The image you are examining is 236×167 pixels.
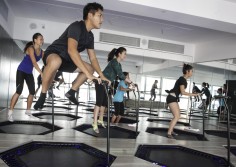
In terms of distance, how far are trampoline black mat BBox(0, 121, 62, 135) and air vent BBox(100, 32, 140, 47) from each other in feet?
11.5

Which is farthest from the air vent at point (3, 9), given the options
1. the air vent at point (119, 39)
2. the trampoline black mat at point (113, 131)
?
the trampoline black mat at point (113, 131)

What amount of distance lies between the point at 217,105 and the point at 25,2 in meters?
5.17

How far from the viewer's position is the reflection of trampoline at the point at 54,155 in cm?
180

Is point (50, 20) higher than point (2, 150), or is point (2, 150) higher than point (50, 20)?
point (50, 20)

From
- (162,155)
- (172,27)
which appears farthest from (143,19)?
(162,155)

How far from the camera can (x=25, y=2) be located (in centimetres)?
482

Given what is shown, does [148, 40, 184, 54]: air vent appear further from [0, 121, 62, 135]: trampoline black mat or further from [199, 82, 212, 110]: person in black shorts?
[0, 121, 62, 135]: trampoline black mat

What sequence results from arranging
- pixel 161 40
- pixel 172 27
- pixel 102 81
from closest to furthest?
1. pixel 102 81
2. pixel 172 27
3. pixel 161 40

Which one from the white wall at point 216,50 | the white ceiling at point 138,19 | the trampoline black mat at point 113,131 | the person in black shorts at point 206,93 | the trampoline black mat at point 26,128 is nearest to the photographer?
the trampoline black mat at point 26,128

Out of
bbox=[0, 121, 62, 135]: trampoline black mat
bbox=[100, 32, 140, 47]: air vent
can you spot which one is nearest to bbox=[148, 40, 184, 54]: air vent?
bbox=[100, 32, 140, 47]: air vent

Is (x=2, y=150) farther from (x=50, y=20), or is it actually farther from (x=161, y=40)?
(x=161, y=40)

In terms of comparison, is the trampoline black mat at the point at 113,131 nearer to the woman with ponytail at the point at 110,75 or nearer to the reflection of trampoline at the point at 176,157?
the woman with ponytail at the point at 110,75

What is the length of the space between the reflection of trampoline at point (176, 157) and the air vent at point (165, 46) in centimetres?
456

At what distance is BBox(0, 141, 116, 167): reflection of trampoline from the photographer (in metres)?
1.80
